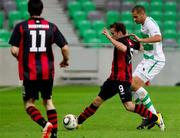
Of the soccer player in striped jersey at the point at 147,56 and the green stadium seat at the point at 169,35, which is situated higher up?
the soccer player in striped jersey at the point at 147,56

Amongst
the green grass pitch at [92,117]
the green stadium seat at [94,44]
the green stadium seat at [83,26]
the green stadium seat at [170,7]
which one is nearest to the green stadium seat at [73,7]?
the green stadium seat at [83,26]

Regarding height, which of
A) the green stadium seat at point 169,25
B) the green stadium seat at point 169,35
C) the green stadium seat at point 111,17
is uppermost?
the green stadium seat at point 111,17

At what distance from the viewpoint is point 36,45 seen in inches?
448

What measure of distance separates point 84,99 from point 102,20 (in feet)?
35.9

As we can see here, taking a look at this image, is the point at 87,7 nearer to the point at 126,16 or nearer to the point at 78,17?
the point at 78,17

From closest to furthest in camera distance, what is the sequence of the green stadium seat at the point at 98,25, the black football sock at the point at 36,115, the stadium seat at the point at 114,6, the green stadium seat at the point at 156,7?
the black football sock at the point at 36,115 < the green stadium seat at the point at 98,25 < the green stadium seat at the point at 156,7 < the stadium seat at the point at 114,6

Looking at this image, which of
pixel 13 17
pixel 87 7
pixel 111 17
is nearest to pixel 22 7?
pixel 13 17

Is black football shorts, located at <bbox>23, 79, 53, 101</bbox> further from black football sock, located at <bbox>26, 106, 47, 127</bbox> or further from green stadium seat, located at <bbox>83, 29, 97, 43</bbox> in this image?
green stadium seat, located at <bbox>83, 29, 97, 43</bbox>

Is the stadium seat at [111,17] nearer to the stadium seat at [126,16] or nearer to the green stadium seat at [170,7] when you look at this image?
the stadium seat at [126,16]

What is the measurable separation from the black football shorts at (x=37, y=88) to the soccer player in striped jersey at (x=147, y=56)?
2.65m

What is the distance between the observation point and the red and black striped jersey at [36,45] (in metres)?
11.3

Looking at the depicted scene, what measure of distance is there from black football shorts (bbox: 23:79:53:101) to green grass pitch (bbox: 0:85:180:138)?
100 cm

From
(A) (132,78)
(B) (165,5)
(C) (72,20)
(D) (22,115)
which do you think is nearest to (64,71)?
(C) (72,20)

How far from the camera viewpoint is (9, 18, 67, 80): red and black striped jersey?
11.3 metres
